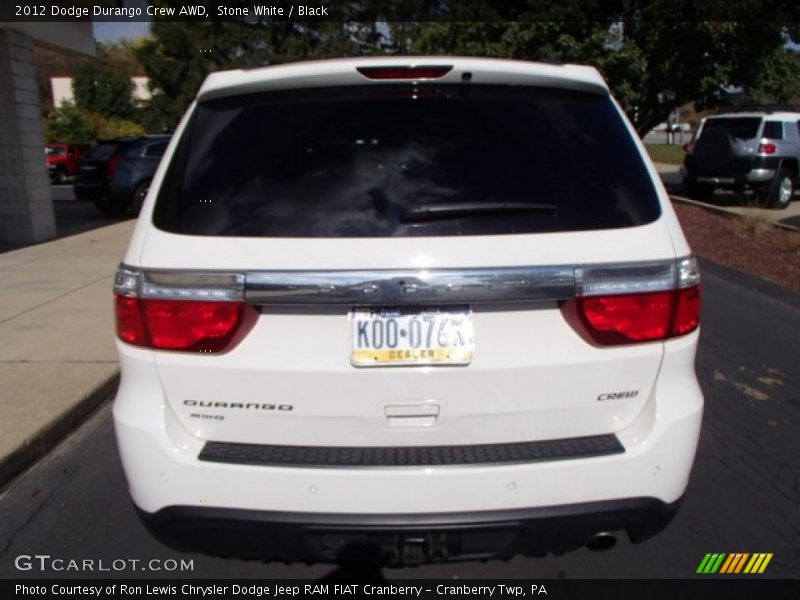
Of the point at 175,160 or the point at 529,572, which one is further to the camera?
the point at 529,572

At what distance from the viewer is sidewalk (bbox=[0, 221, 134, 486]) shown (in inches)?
161

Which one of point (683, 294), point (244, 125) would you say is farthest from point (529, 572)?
point (244, 125)

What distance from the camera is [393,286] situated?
2086 millimetres

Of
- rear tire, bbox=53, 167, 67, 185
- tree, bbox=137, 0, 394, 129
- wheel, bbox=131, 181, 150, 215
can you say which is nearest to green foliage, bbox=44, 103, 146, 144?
tree, bbox=137, 0, 394, 129

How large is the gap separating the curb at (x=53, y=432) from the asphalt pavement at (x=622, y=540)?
6 cm

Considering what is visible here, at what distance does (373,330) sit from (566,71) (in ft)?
3.81

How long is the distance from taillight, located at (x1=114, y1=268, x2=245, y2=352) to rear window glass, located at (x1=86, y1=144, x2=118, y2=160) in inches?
632

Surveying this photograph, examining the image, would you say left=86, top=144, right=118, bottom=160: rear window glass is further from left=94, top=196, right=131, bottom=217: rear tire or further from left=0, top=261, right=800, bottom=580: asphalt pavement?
left=0, top=261, right=800, bottom=580: asphalt pavement

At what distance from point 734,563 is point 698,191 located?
1558 cm

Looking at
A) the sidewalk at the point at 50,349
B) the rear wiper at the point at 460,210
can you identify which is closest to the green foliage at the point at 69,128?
the sidewalk at the point at 50,349

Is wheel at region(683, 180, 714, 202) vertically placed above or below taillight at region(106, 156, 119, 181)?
below

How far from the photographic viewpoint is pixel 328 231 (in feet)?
7.07
